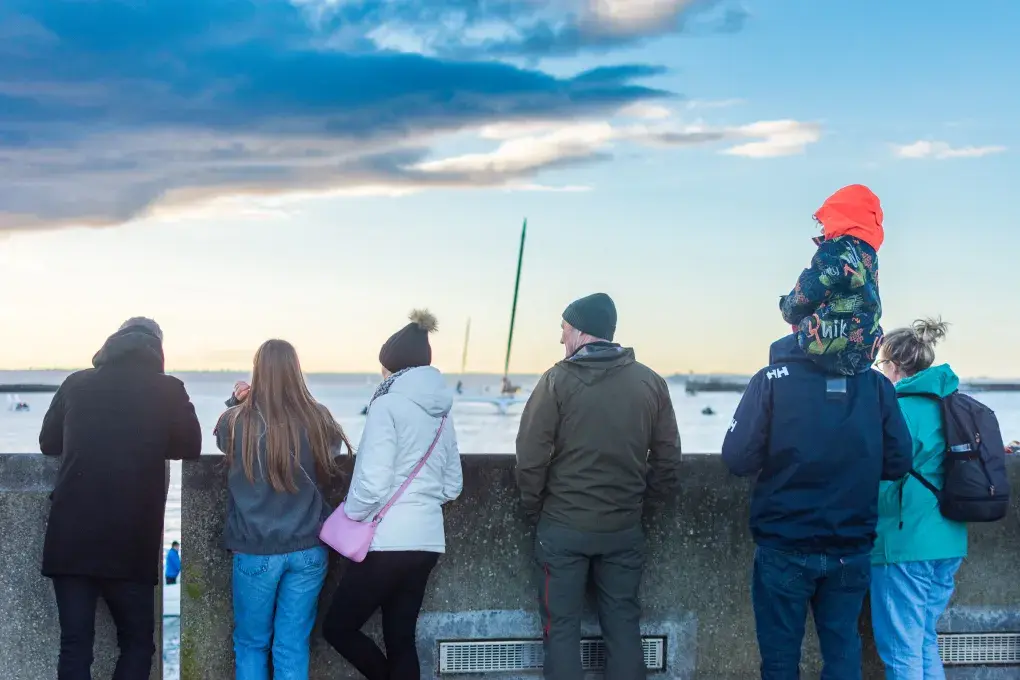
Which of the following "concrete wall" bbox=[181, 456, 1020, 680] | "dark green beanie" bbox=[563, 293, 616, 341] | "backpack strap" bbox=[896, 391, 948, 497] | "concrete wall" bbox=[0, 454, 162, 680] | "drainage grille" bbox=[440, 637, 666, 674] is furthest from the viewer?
"drainage grille" bbox=[440, 637, 666, 674]

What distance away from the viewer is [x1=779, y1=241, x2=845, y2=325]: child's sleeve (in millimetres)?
3473

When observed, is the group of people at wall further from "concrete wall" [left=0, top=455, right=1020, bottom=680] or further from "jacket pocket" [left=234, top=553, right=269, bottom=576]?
"concrete wall" [left=0, top=455, right=1020, bottom=680]

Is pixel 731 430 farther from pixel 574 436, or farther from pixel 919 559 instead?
pixel 919 559

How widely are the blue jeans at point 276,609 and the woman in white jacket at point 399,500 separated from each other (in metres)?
0.13

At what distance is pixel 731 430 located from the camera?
11.8 ft

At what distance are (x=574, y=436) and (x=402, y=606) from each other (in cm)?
96

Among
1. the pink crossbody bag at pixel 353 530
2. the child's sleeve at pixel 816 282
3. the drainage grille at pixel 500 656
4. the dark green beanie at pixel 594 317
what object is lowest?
the drainage grille at pixel 500 656

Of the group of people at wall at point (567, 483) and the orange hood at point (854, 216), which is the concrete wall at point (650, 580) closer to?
the group of people at wall at point (567, 483)

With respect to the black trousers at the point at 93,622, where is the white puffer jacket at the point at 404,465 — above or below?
above

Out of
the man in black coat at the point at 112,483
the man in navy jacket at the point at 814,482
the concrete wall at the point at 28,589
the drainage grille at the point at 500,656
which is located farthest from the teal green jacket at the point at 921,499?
the concrete wall at the point at 28,589

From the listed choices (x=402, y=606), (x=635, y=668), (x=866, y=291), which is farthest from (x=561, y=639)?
(x=866, y=291)

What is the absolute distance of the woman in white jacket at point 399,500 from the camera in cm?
357

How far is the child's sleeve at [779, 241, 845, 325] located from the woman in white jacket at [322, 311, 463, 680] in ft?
4.44

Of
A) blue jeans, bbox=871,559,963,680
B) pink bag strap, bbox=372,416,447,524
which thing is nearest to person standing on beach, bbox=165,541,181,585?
pink bag strap, bbox=372,416,447,524
